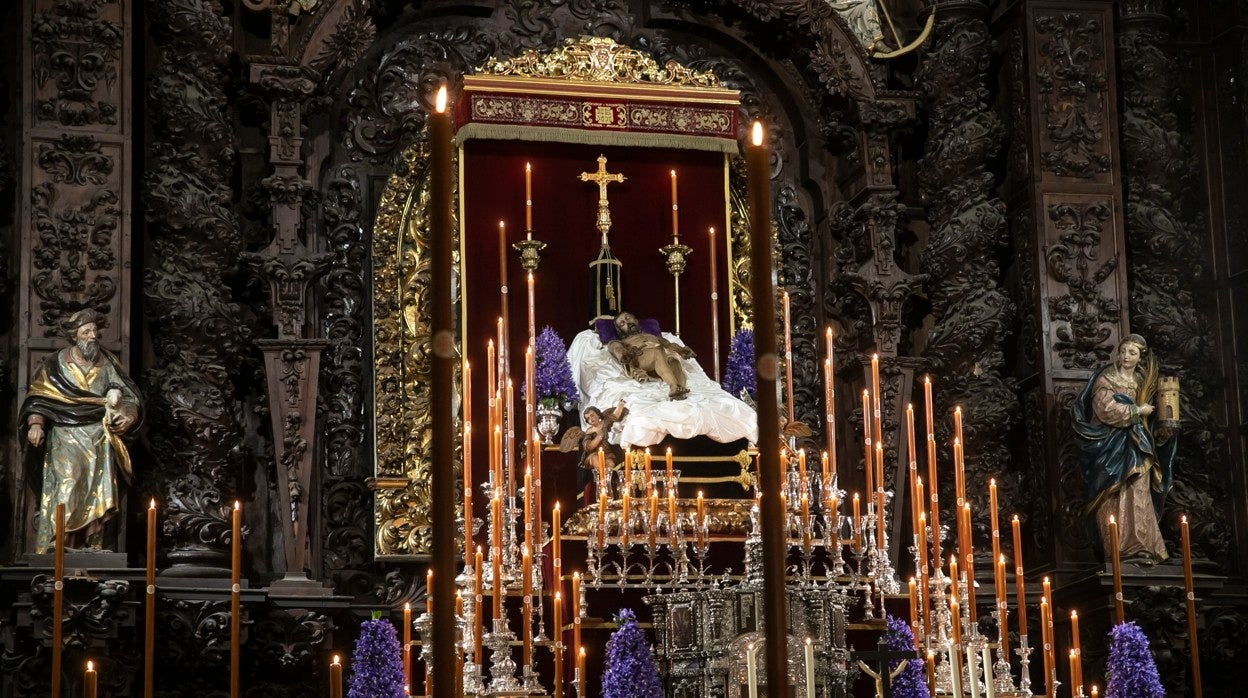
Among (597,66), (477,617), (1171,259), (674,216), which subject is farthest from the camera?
(597,66)

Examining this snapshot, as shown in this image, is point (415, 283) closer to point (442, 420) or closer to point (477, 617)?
point (477, 617)

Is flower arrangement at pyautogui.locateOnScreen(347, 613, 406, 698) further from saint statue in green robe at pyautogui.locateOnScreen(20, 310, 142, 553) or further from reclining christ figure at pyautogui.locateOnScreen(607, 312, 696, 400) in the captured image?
reclining christ figure at pyautogui.locateOnScreen(607, 312, 696, 400)

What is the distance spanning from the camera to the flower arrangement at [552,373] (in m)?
12.6

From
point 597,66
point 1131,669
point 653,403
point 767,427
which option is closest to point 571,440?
point 653,403

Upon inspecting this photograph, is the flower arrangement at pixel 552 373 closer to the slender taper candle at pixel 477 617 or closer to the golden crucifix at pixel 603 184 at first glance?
the golden crucifix at pixel 603 184

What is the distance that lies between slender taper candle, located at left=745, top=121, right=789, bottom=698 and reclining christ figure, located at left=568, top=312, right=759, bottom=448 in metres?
8.49

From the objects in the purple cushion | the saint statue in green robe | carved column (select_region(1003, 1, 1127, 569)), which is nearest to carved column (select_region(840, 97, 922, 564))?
carved column (select_region(1003, 1, 1127, 569))

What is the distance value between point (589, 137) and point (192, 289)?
316 centimetres

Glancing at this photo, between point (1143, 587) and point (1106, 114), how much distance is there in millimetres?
3529

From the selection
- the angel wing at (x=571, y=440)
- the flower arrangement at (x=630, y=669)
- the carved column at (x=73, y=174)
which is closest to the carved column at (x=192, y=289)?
the carved column at (x=73, y=174)

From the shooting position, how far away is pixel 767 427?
3455 mm

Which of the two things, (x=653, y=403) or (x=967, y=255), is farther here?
(x=967, y=255)

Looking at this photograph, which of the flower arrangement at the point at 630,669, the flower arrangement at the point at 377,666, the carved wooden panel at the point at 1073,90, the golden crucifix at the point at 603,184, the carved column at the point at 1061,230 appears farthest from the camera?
Result: the golden crucifix at the point at 603,184

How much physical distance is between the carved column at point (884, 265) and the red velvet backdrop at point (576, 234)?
101 centimetres
